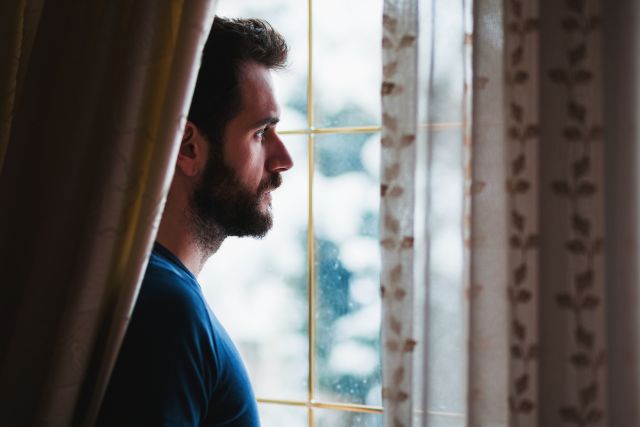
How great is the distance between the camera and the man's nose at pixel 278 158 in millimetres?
1318

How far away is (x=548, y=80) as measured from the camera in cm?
99

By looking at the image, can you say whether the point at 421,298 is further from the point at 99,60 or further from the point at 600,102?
the point at 99,60

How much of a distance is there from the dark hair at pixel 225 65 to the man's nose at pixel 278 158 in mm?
114

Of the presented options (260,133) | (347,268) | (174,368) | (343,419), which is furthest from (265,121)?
(343,419)

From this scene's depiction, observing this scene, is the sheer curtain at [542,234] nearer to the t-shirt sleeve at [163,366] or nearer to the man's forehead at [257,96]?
the t-shirt sleeve at [163,366]

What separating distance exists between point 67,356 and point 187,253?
386mm

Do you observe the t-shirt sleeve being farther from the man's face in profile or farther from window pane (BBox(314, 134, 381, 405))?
window pane (BBox(314, 134, 381, 405))

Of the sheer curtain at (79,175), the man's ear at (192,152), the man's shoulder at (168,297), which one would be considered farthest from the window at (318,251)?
the sheer curtain at (79,175)

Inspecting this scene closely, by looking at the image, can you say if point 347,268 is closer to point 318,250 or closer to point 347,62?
point 318,250

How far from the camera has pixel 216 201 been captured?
1.26 m

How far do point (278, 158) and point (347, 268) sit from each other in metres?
0.33

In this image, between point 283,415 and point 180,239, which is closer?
point 180,239

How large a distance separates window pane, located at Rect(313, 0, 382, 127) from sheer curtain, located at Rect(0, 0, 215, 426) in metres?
0.60

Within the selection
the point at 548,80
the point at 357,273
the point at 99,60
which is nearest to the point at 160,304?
the point at 99,60
